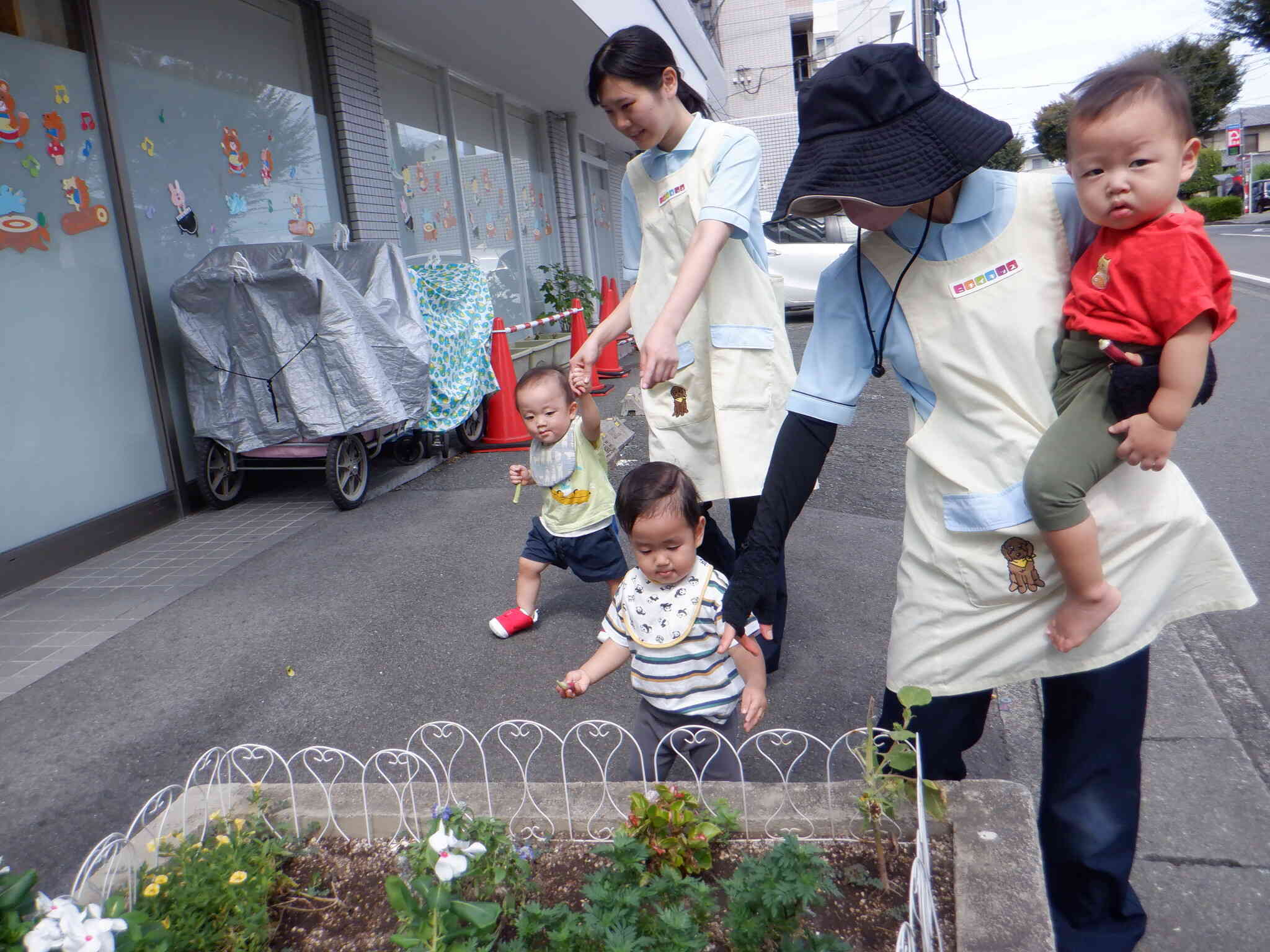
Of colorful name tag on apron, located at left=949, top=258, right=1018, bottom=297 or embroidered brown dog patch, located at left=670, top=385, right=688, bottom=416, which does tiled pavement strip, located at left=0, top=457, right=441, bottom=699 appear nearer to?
embroidered brown dog patch, located at left=670, top=385, right=688, bottom=416

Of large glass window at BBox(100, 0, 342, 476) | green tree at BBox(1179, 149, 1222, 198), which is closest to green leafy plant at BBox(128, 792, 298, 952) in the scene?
large glass window at BBox(100, 0, 342, 476)

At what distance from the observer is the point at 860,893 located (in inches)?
72.7

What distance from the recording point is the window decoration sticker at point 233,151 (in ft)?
22.7

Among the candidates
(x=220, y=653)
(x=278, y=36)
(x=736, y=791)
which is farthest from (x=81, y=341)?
(x=736, y=791)

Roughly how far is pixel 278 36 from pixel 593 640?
588cm

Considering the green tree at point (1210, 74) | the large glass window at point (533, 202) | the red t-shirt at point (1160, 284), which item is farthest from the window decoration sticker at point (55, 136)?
the green tree at point (1210, 74)

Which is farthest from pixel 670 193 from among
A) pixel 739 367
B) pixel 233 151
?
pixel 233 151

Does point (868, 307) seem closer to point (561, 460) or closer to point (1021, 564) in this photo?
point (1021, 564)

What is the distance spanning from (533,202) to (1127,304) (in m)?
13.1

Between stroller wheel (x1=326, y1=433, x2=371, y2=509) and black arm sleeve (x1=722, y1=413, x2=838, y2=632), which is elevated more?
black arm sleeve (x1=722, y1=413, x2=838, y2=632)

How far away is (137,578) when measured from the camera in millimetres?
5223

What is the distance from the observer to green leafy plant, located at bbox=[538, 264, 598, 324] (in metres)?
12.2

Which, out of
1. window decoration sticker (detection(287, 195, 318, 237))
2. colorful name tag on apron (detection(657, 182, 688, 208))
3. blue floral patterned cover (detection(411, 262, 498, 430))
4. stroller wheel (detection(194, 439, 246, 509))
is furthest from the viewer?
window decoration sticker (detection(287, 195, 318, 237))

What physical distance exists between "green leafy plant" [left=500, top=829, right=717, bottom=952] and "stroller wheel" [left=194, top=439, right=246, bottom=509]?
5.24 metres
